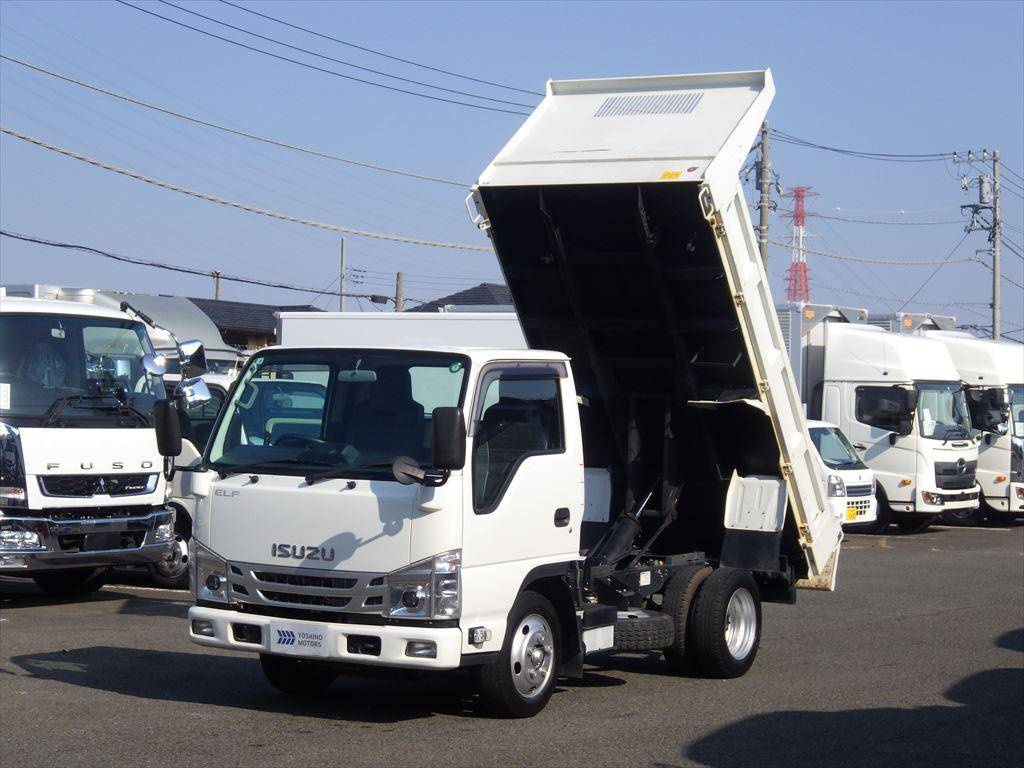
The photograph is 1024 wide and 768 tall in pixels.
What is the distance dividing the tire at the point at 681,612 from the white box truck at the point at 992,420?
15.5m

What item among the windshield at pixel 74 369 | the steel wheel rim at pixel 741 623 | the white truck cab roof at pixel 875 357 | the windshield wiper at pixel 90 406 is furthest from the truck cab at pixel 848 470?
the windshield wiper at pixel 90 406

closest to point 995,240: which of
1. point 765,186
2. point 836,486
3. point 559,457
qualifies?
point 765,186

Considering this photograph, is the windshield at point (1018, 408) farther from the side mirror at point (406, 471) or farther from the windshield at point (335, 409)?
the side mirror at point (406, 471)

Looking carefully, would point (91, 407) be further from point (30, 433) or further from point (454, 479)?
point (454, 479)

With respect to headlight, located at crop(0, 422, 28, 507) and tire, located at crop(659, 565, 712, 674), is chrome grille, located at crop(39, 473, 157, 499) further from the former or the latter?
tire, located at crop(659, 565, 712, 674)

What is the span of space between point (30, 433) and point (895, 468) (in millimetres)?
15526

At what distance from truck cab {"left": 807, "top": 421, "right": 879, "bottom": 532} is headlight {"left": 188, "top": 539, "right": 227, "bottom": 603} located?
573 inches

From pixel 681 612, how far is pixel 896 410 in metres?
14.2

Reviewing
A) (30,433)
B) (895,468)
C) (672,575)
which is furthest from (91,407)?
(895,468)

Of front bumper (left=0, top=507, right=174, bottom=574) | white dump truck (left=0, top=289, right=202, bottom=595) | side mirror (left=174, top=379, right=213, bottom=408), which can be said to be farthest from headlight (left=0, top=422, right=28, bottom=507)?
side mirror (left=174, top=379, right=213, bottom=408)

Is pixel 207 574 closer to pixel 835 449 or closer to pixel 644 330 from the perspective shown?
pixel 644 330

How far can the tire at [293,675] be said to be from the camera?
343 inches

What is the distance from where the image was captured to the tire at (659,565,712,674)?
373 inches

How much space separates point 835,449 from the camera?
2180cm
